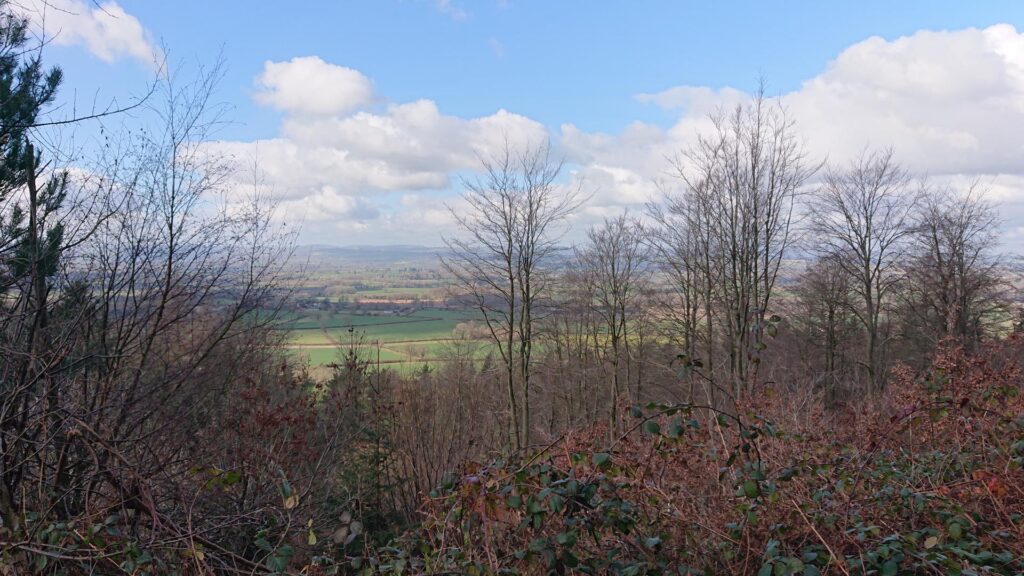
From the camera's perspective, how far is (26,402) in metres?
4.07

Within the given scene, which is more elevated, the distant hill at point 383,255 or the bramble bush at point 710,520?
the distant hill at point 383,255

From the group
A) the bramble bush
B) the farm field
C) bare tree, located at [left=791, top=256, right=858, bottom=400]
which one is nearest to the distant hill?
the farm field

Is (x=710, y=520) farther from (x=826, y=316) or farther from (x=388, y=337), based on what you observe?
(x=826, y=316)

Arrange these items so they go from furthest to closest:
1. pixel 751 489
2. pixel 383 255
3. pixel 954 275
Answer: pixel 383 255 < pixel 954 275 < pixel 751 489

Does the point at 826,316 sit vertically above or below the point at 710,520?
below

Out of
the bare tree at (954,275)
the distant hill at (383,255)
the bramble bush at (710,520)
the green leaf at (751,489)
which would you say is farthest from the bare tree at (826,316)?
the green leaf at (751,489)

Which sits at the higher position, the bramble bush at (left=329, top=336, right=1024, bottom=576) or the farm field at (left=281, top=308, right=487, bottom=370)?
the bramble bush at (left=329, top=336, right=1024, bottom=576)

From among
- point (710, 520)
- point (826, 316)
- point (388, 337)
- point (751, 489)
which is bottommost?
point (388, 337)

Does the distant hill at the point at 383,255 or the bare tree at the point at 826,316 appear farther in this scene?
the distant hill at the point at 383,255

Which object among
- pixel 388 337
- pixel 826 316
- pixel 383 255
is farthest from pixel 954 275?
pixel 383 255

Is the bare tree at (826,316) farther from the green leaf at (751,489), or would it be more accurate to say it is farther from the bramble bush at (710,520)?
the green leaf at (751,489)

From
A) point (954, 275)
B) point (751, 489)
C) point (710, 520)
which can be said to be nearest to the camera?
point (751, 489)

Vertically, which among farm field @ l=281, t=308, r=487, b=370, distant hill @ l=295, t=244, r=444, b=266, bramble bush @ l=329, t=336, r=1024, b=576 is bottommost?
farm field @ l=281, t=308, r=487, b=370

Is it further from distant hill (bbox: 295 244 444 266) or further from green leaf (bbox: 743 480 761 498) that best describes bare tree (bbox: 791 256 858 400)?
green leaf (bbox: 743 480 761 498)
